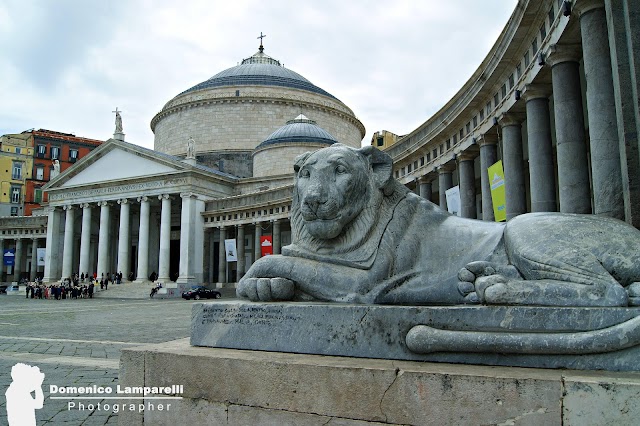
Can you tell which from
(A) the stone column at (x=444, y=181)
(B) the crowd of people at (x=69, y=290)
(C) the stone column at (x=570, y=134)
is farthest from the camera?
(B) the crowd of people at (x=69, y=290)

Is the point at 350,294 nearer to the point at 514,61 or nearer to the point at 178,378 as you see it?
the point at 178,378

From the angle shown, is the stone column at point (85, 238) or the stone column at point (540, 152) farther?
the stone column at point (85, 238)

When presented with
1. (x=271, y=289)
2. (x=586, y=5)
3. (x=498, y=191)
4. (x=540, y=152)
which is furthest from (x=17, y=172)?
(x=271, y=289)

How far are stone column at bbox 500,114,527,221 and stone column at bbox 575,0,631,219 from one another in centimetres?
587

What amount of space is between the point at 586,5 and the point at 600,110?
2279mm

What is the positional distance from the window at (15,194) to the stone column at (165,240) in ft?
133

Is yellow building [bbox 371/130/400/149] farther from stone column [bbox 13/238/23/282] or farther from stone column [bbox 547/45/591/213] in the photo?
stone column [bbox 547/45/591/213]

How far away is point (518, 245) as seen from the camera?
4.02m

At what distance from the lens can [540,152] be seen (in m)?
14.6

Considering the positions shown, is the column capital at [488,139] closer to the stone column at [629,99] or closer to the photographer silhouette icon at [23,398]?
the stone column at [629,99]

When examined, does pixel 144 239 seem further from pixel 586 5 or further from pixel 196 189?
pixel 586 5

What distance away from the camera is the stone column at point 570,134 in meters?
12.3

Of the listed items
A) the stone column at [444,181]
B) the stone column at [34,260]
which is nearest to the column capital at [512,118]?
the stone column at [444,181]

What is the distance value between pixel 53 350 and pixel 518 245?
8.99 meters
